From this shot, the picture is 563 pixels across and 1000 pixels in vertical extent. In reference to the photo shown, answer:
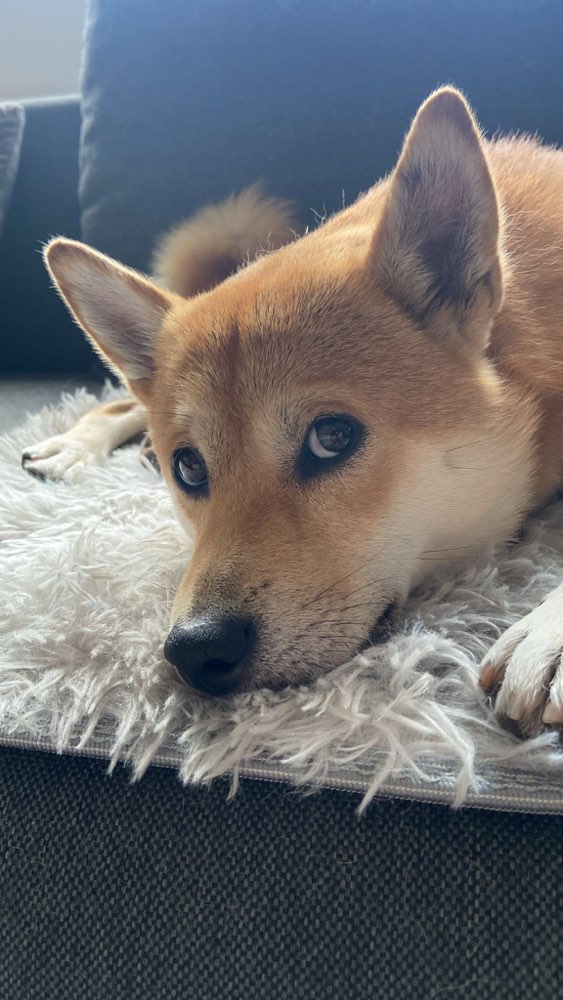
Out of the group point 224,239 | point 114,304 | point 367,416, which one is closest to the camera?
point 367,416

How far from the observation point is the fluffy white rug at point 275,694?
60cm

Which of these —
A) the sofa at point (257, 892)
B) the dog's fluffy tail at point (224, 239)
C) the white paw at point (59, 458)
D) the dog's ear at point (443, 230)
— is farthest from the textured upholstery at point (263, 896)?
the dog's fluffy tail at point (224, 239)

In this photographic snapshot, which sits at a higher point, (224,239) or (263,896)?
(224,239)

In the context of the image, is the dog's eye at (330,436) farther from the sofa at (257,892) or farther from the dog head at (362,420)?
the sofa at (257,892)

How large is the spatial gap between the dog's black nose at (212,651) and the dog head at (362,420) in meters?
0.02

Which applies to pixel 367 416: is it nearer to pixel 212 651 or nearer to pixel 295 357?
pixel 295 357

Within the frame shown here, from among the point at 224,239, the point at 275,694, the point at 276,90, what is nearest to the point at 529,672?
the point at 275,694

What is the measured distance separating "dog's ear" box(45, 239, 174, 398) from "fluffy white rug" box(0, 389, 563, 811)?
0.33 metres

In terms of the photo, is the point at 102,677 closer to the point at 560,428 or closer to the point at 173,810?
the point at 173,810

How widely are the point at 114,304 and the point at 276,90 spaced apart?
87 cm

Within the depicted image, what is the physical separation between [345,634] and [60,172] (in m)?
2.01

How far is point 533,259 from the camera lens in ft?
3.32

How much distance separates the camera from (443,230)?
895 millimetres

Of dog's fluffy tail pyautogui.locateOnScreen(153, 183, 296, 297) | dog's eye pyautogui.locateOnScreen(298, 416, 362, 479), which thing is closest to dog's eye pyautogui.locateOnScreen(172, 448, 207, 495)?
dog's eye pyautogui.locateOnScreen(298, 416, 362, 479)
